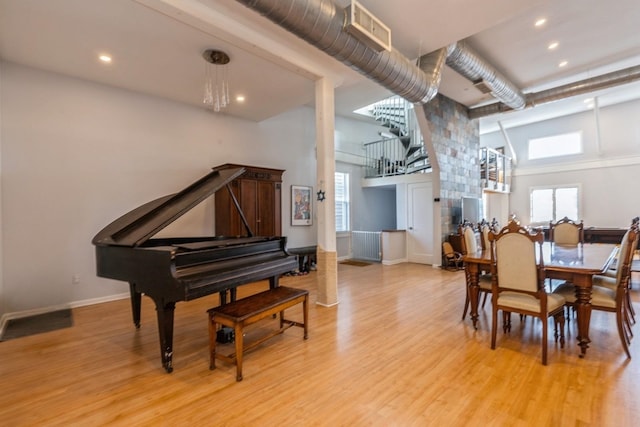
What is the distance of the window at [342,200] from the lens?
7871mm

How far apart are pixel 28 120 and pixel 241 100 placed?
2.91 meters

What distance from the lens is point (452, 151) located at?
7.01m

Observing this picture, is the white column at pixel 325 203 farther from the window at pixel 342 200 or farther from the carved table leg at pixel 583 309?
the window at pixel 342 200

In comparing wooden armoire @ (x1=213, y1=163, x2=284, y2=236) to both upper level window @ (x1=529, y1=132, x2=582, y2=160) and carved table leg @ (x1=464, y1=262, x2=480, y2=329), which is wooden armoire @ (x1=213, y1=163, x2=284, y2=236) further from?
upper level window @ (x1=529, y1=132, x2=582, y2=160)

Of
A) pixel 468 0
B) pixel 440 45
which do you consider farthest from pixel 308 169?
pixel 468 0

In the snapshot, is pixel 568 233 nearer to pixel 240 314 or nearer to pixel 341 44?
pixel 341 44

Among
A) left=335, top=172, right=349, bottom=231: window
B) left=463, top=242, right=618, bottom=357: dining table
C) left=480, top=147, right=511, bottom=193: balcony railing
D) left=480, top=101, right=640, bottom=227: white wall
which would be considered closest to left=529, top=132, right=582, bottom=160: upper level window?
left=480, top=101, right=640, bottom=227: white wall

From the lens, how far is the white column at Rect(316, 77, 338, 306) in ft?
13.3

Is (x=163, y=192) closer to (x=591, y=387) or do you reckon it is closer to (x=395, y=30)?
(x=395, y=30)

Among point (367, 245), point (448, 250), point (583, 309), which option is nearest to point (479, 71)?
point (448, 250)

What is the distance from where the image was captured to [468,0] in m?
3.02

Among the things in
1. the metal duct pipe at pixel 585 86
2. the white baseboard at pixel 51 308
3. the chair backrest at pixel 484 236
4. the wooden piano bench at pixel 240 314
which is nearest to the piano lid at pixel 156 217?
the wooden piano bench at pixel 240 314

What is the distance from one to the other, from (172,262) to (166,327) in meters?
0.55

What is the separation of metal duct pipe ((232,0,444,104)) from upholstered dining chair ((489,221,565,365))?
2165mm
